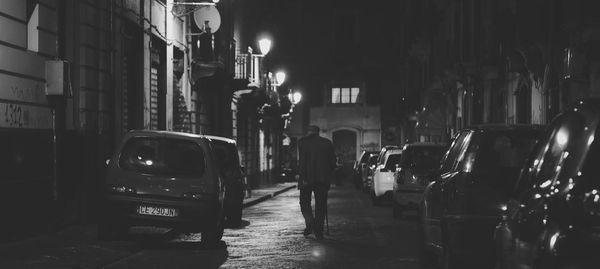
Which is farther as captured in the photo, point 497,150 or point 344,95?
point 344,95

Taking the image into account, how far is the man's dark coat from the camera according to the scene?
17016 millimetres

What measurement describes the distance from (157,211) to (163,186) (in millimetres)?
335

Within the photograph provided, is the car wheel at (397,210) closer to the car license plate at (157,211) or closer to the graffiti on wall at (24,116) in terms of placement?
the graffiti on wall at (24,116)

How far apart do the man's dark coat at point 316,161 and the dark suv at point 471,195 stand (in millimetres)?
4923

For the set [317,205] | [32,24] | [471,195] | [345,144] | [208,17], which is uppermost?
[208,17]

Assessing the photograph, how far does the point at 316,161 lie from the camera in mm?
17078

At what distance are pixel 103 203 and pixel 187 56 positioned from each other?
14.5 meters

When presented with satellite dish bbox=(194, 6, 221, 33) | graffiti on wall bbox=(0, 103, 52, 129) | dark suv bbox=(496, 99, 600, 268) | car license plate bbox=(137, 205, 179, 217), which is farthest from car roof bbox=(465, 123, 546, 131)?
satellite dish bbox=(194, 6, 221, 33)

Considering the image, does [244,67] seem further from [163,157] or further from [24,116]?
[163,157]

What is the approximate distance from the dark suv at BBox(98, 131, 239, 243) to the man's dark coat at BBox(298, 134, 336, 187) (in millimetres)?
2090

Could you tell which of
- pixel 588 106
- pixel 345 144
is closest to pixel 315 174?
pixel 588 106

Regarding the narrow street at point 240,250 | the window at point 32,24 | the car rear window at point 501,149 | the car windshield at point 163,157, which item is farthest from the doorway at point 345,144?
the car rear window at point 501,149

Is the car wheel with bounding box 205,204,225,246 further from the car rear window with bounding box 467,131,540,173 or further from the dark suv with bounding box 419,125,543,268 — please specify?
the car rear window with bounding box 467,131,540,173

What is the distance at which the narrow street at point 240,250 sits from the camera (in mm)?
12688
